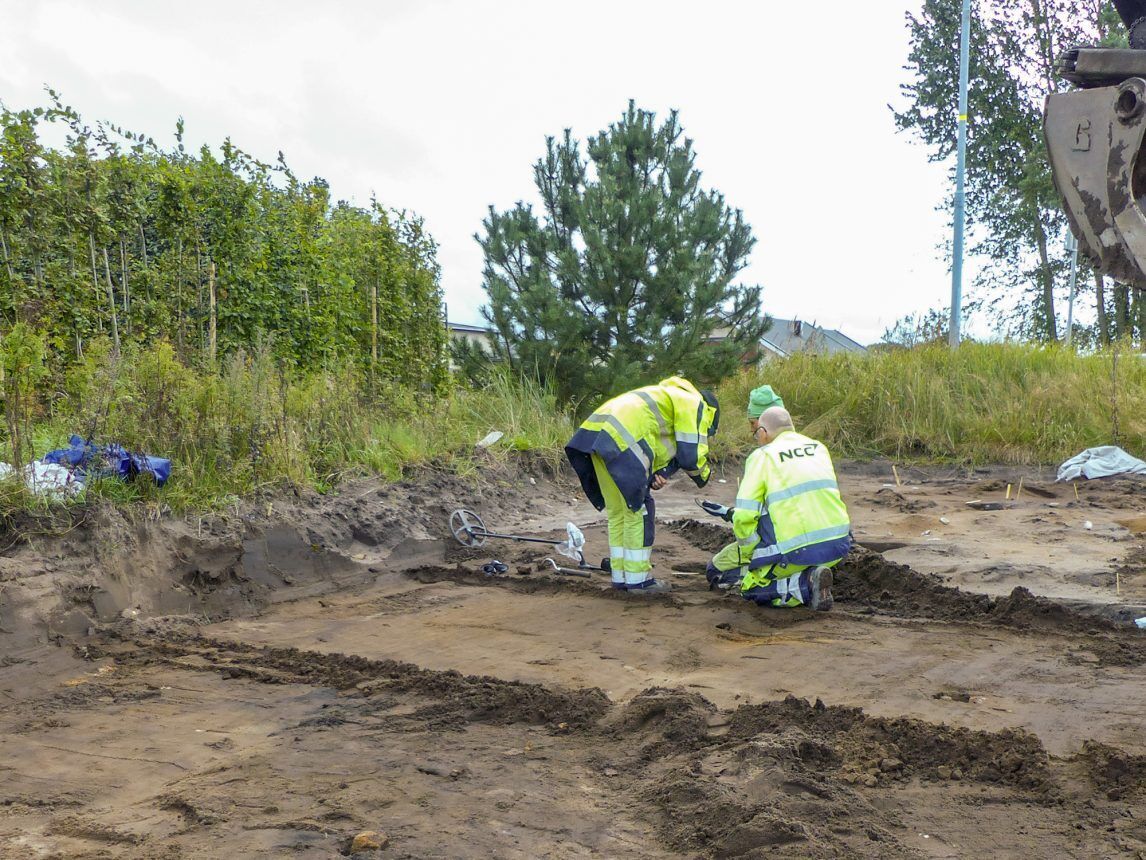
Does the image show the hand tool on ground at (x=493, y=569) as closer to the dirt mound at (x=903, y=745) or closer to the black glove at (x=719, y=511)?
the black glove at (x=719, y=511)

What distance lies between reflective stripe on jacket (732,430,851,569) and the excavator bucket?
134 inches

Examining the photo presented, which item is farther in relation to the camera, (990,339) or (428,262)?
(990,339)

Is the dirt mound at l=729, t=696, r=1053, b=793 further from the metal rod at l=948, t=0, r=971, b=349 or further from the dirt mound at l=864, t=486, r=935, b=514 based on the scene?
the metal rod at l=948, t=0, r=971, b=349

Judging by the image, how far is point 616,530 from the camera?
8.17 meters

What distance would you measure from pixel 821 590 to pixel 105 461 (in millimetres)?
5338

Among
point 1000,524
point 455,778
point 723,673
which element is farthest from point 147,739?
point 1000,524

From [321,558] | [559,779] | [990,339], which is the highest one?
[990,339]

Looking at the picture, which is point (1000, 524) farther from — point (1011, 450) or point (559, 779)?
point (559, 779)

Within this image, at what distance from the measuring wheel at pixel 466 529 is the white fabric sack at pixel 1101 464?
27.2 feet

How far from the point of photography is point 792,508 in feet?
23.0

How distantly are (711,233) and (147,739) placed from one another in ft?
37.2

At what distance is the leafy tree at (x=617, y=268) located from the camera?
46.4 ft

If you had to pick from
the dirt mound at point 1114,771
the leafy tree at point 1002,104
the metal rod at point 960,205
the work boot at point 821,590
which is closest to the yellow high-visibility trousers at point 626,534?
the work boot at point 821,590

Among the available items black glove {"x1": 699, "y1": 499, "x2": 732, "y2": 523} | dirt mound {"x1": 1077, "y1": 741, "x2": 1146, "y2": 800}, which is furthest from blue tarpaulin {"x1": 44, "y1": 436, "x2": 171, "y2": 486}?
dirt mound {"x1": 1077, "y1": 741, "x2": 1146, "y2": 800}
